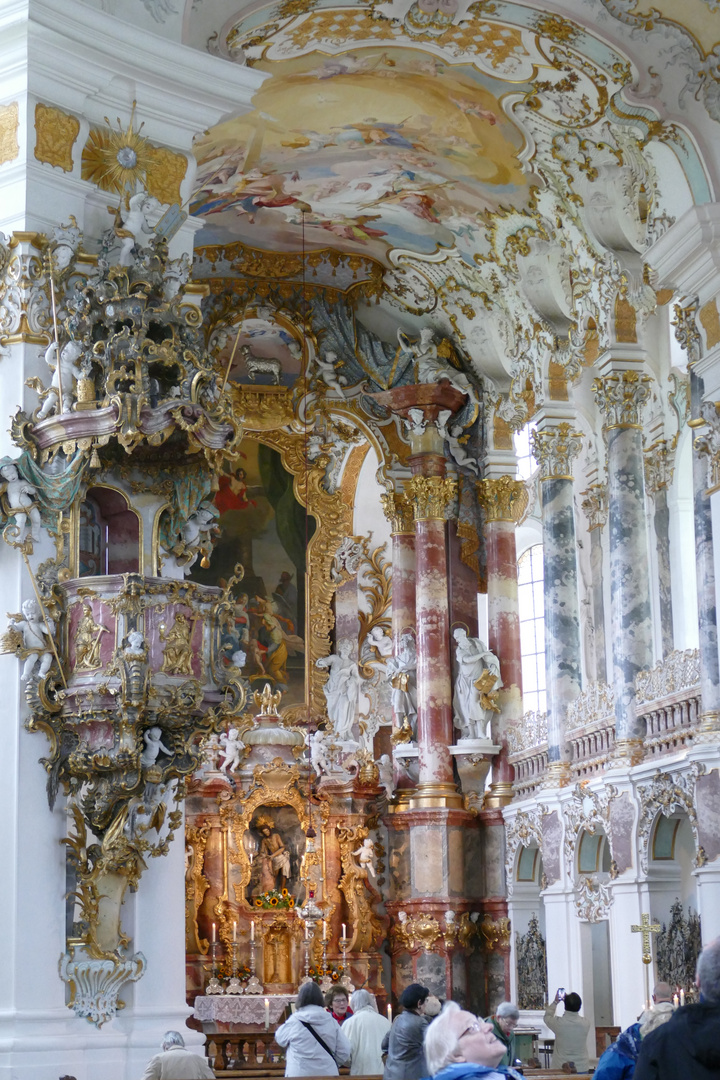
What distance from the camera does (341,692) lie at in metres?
22.5

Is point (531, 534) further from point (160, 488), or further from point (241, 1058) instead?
point (160, 488)

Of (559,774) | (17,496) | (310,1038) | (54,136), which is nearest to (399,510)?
(559,774)

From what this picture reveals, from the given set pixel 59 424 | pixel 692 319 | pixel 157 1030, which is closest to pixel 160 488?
pixel 59 424

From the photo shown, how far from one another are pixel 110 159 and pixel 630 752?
8.26 metres

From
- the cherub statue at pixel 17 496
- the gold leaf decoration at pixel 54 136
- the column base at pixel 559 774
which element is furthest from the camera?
the column base at pixel 559 774

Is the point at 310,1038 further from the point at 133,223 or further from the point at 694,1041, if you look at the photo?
the point at 133,223

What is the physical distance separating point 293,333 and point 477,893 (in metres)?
8.01

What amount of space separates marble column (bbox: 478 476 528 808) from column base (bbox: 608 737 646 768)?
432 cm

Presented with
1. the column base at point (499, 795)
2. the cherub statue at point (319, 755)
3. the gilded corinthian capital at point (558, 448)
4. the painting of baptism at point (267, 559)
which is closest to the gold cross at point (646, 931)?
the column base at point (499, 795)

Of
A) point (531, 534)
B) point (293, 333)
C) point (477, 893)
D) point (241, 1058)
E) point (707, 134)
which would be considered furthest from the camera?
point (531, 534)

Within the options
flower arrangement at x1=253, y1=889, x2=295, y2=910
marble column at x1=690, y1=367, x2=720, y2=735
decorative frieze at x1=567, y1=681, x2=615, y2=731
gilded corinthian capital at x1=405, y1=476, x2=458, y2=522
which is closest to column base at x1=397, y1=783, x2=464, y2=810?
flower arrangement at x1=253, y1=889, x2=295, y2=910

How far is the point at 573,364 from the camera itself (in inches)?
744

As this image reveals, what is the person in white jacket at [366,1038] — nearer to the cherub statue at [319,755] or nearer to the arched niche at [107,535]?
the arched niche at [107,535]

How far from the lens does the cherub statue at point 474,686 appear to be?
21000mm
